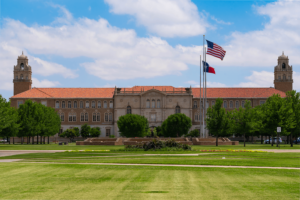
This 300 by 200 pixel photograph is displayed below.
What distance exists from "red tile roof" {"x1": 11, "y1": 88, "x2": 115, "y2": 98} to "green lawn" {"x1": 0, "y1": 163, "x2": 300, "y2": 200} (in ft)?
330

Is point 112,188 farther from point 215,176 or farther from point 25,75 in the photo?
point 25,75

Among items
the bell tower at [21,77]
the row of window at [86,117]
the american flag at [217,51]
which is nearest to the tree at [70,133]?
the row of window at [86,117]

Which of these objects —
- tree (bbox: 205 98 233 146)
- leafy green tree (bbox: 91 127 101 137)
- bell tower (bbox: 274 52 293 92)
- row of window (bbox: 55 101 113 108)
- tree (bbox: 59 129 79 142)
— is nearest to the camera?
tree (bbox: 205 98 233 146)

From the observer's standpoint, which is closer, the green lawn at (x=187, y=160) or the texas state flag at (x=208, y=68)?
the green lawn at (x=187, y=160)

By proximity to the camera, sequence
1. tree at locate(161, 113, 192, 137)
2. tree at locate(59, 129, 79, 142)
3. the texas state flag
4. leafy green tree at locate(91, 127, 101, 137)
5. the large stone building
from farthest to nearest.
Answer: the large stone building < leafy green tree at locate(91, 127, 101, 137) < tree at locate(59, 129, 79, 142) < tree at locate(161, 113, 192, 137) < the texas state flag

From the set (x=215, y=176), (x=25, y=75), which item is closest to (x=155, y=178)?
(x=215, y=176)

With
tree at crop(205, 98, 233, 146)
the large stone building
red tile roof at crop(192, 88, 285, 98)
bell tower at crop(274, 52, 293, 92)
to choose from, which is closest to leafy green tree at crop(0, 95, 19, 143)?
tree at crop(205, 98, 233, 146)

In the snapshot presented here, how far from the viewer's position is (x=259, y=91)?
118750mm

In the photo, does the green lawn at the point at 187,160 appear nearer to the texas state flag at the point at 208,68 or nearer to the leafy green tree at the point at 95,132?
the texas state flag at the point at 208,68

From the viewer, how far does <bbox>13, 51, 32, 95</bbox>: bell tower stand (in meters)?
121

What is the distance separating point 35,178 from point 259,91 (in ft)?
363

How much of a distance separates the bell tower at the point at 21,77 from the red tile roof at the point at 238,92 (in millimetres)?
53248

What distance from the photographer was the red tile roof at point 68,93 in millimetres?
116438

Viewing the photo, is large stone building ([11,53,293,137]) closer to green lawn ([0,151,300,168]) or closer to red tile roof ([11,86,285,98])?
red tile roof ([11,86,285,98])
